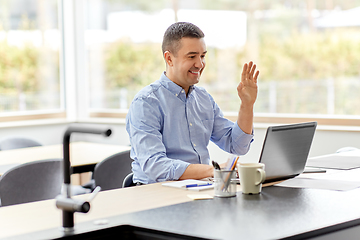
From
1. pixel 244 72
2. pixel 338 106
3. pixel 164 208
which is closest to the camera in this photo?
pixel 164 208

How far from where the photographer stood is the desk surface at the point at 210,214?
3.78ft

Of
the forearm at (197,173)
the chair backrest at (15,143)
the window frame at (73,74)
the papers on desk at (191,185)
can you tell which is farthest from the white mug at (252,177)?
the window frame at (73,74)

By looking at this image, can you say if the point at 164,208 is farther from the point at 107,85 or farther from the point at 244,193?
the point at 107,85

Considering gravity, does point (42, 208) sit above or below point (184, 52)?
below

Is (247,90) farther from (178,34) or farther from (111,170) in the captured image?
(111,170)

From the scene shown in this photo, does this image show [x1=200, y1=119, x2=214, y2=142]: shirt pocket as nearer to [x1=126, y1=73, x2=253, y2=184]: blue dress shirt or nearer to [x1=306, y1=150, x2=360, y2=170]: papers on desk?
[x1=126, y1=73, x2=253, y2=184]: blue dress shirt

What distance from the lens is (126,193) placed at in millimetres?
1635

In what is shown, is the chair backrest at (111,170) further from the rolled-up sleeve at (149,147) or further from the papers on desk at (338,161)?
the papers on desk at (338,161)

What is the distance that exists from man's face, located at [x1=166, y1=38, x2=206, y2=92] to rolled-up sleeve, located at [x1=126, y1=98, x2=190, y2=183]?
186 millimetres

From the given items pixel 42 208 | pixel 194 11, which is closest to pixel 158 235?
pixel 42 208

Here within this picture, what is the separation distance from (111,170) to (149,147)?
3.15 ft

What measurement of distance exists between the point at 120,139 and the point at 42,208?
13.7ft

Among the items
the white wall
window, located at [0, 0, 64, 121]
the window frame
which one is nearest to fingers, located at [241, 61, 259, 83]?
the white wall

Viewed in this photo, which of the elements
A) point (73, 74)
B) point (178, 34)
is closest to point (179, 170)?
point (178, 34)
